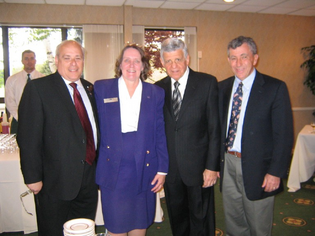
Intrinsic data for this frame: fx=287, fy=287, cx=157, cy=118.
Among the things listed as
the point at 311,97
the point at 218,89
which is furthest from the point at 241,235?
the point at 311,97

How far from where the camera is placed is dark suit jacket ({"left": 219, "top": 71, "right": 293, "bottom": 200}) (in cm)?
191

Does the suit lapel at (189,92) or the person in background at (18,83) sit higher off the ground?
the person in background at (18,83)

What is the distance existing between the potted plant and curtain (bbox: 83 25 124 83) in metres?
4.51

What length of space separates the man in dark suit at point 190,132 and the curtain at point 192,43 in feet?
14.5

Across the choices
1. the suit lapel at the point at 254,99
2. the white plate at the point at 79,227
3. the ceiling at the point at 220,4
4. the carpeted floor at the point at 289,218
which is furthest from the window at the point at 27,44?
the white plate at the point at 79,227

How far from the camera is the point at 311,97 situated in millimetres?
7230

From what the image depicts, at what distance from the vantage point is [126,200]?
192 centimetres

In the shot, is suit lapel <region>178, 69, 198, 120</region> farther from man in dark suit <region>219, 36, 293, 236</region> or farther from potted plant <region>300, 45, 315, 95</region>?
potted plant <region>300, 45, 315, 95</region>

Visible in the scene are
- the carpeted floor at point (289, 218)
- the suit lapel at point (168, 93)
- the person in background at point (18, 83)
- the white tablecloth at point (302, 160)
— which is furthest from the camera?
the person in background at point (18, 83)

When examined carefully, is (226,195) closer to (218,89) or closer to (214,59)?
(218,89)

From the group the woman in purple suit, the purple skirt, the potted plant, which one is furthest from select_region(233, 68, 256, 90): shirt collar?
the potted plant

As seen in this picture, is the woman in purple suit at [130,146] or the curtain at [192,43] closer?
the woman in purple suit at [130,146]

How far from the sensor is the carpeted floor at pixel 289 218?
289 cm

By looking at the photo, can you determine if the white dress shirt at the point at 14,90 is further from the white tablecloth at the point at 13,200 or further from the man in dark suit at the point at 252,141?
the man in dark suit at the point at 252,141
